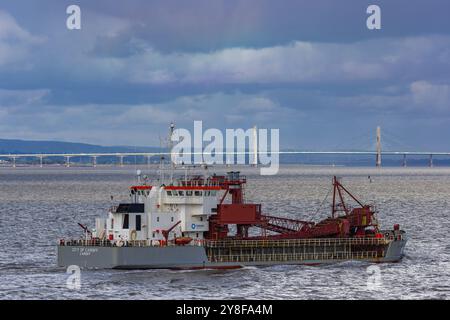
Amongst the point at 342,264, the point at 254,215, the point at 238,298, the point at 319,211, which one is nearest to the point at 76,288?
the point at 238,298

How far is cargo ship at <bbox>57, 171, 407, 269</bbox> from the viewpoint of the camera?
6066cm

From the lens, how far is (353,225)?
2662 inches

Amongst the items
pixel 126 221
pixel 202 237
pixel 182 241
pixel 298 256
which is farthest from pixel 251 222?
pixel 126 221

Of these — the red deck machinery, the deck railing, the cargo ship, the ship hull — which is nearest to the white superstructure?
the cargo ship

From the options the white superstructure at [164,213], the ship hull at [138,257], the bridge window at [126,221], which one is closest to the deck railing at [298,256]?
the ship hull at [138,257]

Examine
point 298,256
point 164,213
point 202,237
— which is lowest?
point 298,256

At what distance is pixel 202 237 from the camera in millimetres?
64188

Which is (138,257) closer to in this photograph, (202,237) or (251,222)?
(202,237)

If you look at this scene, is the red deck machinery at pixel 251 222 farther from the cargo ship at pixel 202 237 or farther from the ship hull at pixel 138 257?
the ship hull at pixel 138 257

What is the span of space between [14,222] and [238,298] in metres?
56.0

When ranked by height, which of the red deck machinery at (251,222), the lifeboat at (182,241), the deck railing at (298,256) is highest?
the red deck machinery at (251,222)

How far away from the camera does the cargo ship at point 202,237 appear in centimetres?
6066

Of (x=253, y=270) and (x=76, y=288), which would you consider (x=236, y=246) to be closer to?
(x=253, y=270)

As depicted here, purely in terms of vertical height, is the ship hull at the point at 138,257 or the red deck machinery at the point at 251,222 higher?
the red deck machinery at the point at 251,222
